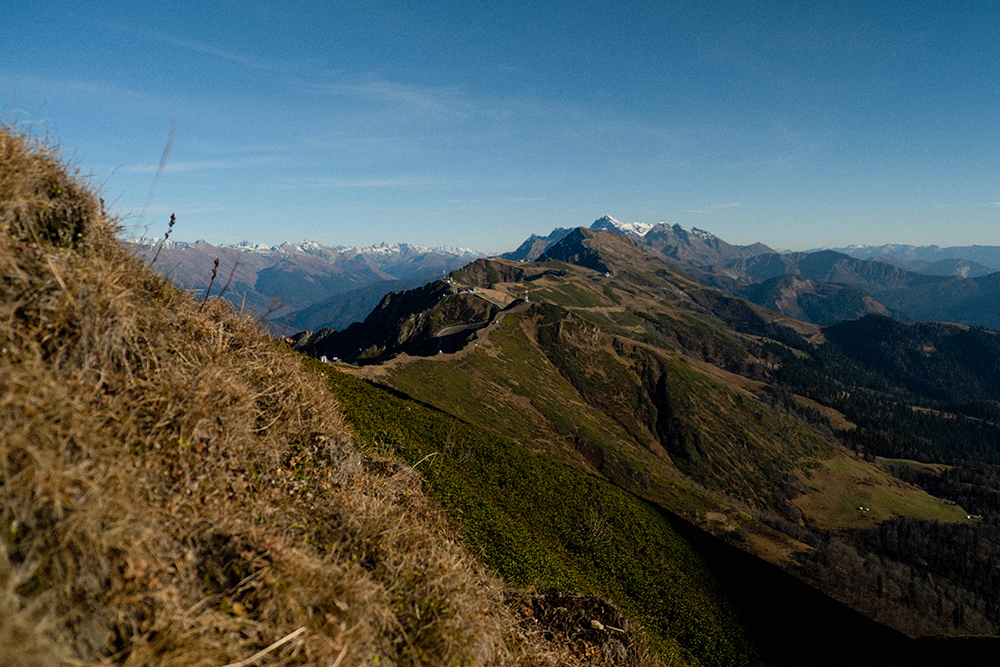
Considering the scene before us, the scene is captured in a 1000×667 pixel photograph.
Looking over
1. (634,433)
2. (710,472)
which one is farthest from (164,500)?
(710,472)

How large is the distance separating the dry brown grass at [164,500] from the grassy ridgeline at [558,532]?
9062 mm

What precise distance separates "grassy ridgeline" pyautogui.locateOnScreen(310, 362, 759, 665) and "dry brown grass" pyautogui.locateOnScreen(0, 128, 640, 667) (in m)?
9.06

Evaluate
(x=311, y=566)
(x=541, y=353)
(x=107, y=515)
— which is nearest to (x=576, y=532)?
(x=311, y=566)

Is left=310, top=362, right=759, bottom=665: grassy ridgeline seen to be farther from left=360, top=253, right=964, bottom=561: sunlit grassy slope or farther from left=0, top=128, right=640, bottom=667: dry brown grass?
left=360, top=253, right=964, bottom=561: sunlit grassy slope

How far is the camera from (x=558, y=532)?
3278 cm

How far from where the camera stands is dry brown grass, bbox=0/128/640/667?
4.86m

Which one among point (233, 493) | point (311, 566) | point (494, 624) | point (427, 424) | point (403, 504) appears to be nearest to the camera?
Answer: point (311, 566)

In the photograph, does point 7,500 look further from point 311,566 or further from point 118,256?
point 118,256

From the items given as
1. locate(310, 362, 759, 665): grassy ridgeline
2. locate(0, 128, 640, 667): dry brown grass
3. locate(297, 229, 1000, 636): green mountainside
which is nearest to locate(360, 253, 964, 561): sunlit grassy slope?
locate(297, 229, 1000, 636): green mountainside

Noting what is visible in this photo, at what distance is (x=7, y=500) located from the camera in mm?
4758

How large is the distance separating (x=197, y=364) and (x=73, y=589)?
14.5 ft

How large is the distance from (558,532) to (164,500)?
30867mm

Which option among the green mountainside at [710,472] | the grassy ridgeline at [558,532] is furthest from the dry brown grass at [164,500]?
the green mountainside at [710,472]

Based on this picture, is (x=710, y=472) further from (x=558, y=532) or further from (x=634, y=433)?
(x=558, y=532)
